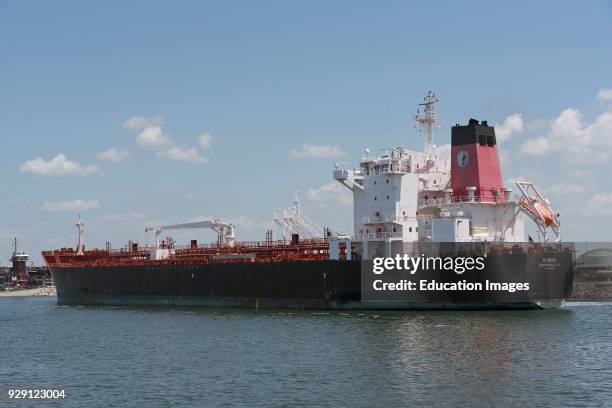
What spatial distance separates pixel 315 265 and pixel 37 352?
14.0 metres

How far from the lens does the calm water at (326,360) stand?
19141 millimetres

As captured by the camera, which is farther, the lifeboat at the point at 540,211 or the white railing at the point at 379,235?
the white railing at the point at 379,235

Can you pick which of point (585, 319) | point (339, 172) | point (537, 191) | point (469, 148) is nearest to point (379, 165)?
point (339, 172)

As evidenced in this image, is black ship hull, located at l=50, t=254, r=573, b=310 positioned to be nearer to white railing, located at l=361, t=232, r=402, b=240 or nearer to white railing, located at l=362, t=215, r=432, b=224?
white railing, located at l=361, t=232, r=402, b=240

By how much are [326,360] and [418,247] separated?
12.8 m

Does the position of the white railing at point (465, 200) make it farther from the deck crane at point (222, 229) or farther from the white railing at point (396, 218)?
the deck crane at point (222, 229)

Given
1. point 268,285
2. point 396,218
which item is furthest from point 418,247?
point 268,285

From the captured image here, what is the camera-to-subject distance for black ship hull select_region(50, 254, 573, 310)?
33.6 meters

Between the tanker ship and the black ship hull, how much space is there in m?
0.06

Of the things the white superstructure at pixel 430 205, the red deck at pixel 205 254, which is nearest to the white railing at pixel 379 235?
the white superstructure at pixel 430 205

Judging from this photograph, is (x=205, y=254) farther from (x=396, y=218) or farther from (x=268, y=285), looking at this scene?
(x=396, y=218)

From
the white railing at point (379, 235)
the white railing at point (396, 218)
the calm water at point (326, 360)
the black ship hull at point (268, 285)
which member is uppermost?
the white railing at point (396, 218)

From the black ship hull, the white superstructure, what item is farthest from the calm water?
the white superstructure

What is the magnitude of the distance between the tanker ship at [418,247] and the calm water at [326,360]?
115cm
